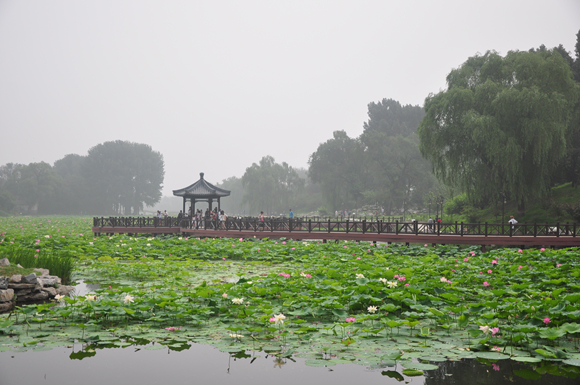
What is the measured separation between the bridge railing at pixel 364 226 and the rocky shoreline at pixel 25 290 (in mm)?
13109

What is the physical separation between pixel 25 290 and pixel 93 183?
72.5 m

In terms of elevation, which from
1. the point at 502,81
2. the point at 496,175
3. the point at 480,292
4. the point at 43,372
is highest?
the point at 502,81

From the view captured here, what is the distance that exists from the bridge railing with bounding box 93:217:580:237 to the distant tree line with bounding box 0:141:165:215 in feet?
170

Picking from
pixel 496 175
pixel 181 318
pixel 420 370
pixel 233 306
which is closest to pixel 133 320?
pixel 181 318

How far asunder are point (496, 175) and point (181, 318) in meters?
19.7

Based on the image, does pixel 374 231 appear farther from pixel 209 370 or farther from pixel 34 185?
pixel 34 185

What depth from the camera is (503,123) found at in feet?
68.8

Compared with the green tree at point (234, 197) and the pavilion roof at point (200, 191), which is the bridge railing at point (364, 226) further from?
the green tree at point (234, 197)

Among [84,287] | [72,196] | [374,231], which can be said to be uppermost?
[72,196]

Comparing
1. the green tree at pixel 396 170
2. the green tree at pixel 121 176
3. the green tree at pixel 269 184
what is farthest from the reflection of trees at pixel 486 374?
the green tree at pixel 121 176

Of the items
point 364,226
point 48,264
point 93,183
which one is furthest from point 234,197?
point 48,264

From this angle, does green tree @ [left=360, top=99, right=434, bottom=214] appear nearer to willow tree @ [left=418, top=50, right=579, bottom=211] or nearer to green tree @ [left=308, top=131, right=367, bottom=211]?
green tree @ [left=308, top=131, right=367, bottom=211]

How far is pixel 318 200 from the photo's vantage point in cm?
6806

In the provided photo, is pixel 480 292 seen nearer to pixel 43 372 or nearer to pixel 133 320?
pixel 133 320
